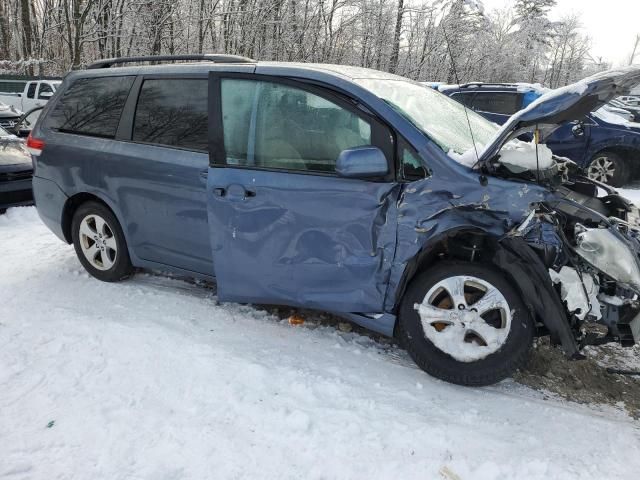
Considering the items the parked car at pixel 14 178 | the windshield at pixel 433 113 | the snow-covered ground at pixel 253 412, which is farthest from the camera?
the parked car at pixel 14 178

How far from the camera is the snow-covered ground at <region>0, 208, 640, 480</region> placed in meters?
2.26

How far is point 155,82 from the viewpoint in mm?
3840

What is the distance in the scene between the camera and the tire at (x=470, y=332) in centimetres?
269

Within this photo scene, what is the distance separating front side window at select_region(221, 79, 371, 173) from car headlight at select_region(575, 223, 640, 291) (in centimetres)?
136

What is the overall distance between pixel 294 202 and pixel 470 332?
1.33m

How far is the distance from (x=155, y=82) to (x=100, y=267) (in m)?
1.71

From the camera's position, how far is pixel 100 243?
4.24 m

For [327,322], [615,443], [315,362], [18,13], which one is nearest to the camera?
[615,443]

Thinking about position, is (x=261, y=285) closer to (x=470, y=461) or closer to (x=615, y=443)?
(x=470, y=461)

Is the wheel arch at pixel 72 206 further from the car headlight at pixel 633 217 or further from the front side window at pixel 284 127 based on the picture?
the car headlight at pixel 633 217

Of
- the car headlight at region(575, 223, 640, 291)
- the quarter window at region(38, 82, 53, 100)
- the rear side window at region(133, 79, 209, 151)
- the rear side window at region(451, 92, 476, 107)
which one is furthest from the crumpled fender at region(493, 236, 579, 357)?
the quarter window at region(38, 82, 53, 100)

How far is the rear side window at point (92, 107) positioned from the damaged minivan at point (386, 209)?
25 cm

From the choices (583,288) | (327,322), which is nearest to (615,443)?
(583,288)

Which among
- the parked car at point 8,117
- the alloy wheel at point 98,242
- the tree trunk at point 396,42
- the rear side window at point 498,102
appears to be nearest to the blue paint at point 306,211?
the alloy wheel at point 98,242
